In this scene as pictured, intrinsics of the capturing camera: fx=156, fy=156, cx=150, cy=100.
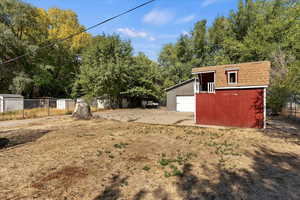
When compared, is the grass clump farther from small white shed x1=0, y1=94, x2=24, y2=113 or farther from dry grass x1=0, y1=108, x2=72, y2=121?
small white shed x1=0, y1=94, x2=24, y2=113

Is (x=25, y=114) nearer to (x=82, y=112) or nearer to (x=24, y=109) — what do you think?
(x=24, y=109)

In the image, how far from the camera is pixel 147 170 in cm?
390

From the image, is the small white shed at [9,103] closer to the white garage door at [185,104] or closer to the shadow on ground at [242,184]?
the white garage door at [185,104]

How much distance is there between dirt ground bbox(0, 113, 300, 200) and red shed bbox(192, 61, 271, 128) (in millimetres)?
3338

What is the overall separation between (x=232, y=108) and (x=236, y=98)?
0.68 m

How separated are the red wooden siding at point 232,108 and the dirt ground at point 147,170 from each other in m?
3.25

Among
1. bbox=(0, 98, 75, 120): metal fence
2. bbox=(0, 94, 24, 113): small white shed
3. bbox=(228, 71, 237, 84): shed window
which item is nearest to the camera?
bbox=(228, 71, 237, 84): shed window

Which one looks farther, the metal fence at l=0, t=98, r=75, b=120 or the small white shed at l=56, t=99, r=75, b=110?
the small white shed at l=56, t=99, r=75, b=110

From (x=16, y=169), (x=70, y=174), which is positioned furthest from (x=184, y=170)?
(x=16, y=169)

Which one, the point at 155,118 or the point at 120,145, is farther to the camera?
the point at 155,118

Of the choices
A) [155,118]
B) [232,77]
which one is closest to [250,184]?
[232,77]

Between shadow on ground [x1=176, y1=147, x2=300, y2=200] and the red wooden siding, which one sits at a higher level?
the red wooden siding

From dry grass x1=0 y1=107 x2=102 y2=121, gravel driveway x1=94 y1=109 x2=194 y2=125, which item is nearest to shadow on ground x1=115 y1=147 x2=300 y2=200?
gravel driveway x1=94 y1=109 x2=194 y2=125

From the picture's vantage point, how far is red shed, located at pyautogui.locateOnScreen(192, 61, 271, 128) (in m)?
9.31
